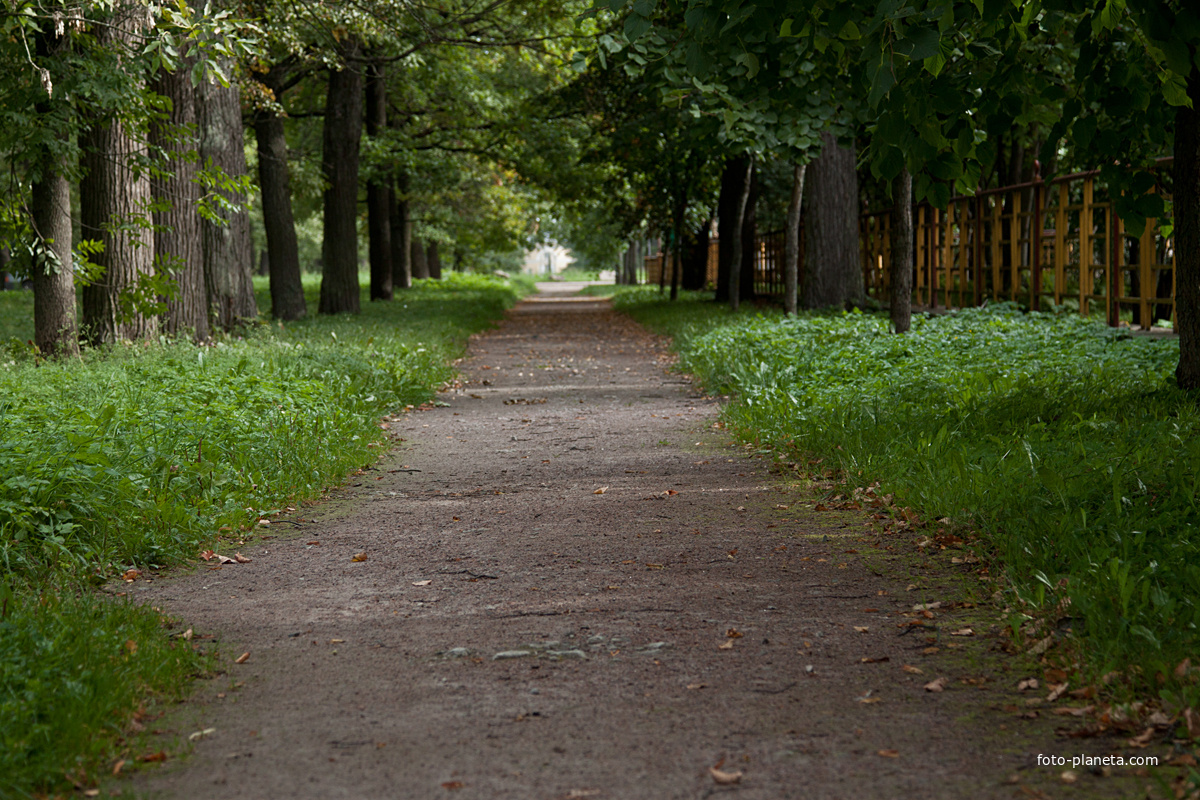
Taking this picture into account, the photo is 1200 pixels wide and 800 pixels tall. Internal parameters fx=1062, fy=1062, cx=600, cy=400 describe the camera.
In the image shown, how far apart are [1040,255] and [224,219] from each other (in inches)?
446

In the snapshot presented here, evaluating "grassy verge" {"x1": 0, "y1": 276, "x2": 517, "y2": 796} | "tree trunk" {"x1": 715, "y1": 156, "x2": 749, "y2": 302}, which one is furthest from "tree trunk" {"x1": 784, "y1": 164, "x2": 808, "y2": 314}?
"grassy verge" {"x1": 0, "y1": 276, "x2": 517, "y2": 796}

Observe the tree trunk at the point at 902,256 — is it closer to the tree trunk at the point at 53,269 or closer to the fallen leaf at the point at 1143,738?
the tree trunk at the point at 53,269

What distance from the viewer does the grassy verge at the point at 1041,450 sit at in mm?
3752

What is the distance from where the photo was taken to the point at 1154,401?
718 cm

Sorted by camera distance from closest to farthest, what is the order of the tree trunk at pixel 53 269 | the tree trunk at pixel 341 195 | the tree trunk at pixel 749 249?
the tree trunk at pixel 53 269 → the tree trunk at pixel 341 195 → the tree trunk at pixel 749 249

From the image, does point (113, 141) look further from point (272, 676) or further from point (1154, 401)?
point (1154, 401)

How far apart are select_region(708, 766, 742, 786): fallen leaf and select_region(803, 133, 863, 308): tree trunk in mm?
15515

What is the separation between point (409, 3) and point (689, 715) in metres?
12.9

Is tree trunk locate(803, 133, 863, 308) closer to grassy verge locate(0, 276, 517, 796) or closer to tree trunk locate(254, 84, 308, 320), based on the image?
grassy verge locate(0, 276, 517, 796)

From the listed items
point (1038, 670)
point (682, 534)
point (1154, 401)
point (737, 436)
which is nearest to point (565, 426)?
point (737, 436)

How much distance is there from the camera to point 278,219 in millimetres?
19766

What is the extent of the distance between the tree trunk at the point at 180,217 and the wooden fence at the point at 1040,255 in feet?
32.6

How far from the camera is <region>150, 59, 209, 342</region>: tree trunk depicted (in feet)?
39.4

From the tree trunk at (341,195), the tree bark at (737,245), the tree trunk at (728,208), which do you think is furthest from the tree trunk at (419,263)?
the tree bark at (737,245)
